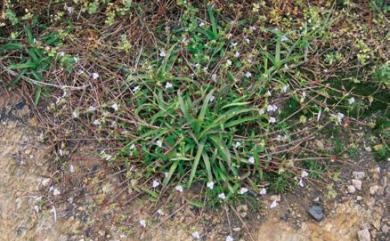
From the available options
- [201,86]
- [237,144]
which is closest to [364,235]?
[237,144]

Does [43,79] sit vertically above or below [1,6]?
below

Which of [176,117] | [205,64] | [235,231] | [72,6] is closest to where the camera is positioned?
[235,231]

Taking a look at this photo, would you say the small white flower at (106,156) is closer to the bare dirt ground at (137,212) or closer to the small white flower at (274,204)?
the bare dirt ground at (137,212)

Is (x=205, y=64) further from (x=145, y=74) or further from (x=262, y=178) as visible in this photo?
(x=262, y=178)

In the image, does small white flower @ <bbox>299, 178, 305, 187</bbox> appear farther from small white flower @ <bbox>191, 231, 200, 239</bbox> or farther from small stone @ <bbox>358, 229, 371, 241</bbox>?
small white flower @ <bbox>191, 231, 200, 239</bbox>

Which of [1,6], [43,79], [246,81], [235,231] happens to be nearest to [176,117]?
[246,81]

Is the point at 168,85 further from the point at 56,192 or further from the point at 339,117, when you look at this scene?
the point at 339,117
